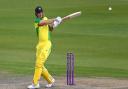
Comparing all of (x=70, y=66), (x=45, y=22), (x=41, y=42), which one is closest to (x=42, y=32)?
(x=41, y=42)

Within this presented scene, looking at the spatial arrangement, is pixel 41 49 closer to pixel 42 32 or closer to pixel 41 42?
pixel 41 42

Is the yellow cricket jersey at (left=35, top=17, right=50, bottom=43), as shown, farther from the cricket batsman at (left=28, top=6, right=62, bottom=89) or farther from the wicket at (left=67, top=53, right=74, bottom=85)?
the wicket at (left=67, top=53, right=74, bottom=85)

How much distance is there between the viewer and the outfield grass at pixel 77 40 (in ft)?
68.7

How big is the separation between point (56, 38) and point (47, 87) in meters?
16.2

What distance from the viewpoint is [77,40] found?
30.4m

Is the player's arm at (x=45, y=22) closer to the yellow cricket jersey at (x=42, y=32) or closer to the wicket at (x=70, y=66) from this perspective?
the yellow cricket jersey at (x=42, y=32)

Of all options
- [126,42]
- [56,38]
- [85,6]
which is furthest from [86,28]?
[85,6]

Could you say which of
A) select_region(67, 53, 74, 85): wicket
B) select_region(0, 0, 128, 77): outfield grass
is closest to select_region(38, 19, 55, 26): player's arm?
select_region(67, 53, 74, 85): wicket

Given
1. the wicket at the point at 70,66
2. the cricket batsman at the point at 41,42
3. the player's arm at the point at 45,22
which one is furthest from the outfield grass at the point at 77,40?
the player's arm at the point at 45,22

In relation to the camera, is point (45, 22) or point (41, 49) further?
point (41, 49)

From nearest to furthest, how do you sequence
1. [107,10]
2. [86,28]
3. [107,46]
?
[107,46] < [86,28] < [107,10]

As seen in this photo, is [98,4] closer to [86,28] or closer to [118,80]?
[86,28]

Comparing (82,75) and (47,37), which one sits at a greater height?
(47,37)

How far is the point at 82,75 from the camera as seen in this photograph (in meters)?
18.7
